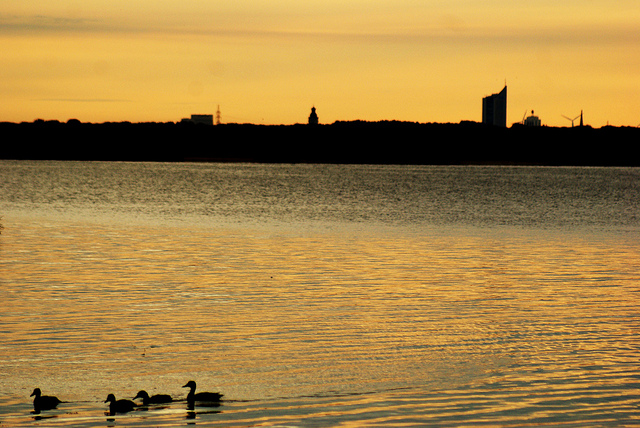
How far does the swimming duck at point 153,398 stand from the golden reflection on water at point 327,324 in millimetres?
851

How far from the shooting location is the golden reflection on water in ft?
49.5

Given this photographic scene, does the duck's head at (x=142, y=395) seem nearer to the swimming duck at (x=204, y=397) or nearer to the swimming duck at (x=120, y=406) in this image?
→ the swimming duck at (x=120, y=406)

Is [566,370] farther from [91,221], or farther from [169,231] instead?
[91,221]

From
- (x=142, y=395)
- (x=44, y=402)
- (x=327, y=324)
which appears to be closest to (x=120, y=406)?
(x=142, y=395)

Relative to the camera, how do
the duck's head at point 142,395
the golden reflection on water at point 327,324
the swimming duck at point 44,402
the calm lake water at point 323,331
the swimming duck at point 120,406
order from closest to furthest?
the swimming duck at point 120,406, the swimming duck at point 44,402, the duck's head at point 142,395, the calm lake water at point 323,331, the golden reflection on water at point 327,324

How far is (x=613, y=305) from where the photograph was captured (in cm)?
2375

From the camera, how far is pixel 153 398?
44.7ft

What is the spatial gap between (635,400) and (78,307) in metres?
14.9

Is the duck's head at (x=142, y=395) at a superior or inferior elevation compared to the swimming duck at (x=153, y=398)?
superior

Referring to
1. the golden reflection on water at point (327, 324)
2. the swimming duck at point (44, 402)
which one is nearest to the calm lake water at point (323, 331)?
the golden reflection on water at point (327, 324)

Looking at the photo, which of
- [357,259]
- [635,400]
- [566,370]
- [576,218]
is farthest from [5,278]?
[576,218]

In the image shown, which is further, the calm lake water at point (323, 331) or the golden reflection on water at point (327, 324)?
the golden reflection on water at point (327, 324)

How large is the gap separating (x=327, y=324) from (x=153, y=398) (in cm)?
756

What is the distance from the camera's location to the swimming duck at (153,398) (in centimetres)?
1355
